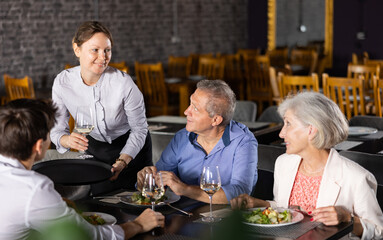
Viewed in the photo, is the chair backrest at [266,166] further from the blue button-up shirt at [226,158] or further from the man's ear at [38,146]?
the man's ear at [38,146]

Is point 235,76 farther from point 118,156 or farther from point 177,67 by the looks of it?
point 118,156

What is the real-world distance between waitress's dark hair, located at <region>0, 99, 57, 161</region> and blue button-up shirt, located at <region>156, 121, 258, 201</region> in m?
0.97

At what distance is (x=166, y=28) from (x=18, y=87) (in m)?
3.27

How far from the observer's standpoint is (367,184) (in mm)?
2027

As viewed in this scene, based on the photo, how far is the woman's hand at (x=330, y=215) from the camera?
1.89 metres

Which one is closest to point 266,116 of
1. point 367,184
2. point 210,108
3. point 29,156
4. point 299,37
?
point 210,108

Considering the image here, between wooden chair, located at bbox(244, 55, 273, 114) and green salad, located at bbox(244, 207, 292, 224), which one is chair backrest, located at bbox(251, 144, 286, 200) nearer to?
green salad, located at bbox(244, 207, 292, 224)

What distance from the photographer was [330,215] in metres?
1.90

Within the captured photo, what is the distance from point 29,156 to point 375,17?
8695 millimetres

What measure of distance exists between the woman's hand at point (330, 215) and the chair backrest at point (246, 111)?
93.6 inches

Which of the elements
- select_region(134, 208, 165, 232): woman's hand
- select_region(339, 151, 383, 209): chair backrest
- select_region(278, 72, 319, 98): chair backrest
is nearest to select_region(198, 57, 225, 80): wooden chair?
select_region(278, 72, 319, 98): chair backrest

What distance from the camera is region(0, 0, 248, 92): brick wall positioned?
667cm

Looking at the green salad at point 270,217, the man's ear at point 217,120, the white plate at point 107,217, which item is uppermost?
the man's ear at point 217,120

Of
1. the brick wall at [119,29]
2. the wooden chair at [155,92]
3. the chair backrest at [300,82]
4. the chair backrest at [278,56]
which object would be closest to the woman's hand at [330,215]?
the chair backrest at [300,82]
